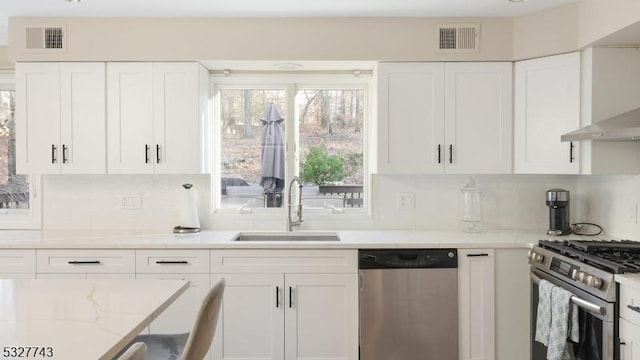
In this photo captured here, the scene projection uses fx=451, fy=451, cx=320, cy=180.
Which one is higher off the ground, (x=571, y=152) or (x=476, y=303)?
(x=571, y=152)

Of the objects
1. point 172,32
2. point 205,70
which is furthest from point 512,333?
point 172,32

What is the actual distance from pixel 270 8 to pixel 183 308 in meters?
1.96

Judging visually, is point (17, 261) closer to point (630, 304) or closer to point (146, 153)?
point (146, 153)

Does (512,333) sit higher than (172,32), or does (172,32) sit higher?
(172,32)

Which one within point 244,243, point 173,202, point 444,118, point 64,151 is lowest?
point 244,243

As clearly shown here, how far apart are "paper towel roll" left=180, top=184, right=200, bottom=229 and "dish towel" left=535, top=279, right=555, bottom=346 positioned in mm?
2236

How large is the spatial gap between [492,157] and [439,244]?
0.74m

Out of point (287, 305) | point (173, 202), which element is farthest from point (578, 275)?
point (173, 202)

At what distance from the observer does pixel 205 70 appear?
3.28 m

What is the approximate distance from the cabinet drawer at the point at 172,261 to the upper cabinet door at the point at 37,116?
96 cm

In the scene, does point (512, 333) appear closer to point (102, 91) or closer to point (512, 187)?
point (512, 187)

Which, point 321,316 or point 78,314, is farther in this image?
point 321,316

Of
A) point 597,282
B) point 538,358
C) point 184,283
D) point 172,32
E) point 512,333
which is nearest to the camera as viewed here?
point 184,283

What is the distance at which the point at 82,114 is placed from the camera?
9.97 ft
